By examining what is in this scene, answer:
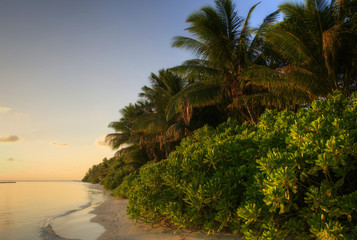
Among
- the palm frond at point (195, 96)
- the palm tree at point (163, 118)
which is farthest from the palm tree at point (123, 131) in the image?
the palm frond at point (195, 96)

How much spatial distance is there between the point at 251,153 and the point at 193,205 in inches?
50.3

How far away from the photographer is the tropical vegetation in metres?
2.45

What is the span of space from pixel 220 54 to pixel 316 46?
3.46 metres

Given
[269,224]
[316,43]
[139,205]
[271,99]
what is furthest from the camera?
[271,99]

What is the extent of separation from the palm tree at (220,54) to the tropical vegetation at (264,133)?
45mm

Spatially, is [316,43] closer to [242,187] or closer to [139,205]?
[242,187]

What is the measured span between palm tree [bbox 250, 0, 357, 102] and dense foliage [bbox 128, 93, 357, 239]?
3.15m

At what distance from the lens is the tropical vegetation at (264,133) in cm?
245

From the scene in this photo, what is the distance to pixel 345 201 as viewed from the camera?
230 cm

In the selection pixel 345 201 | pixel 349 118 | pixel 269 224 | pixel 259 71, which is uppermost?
pixel 259 71

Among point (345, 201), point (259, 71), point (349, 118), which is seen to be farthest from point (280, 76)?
point (345, 201)

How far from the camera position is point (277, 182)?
2.33 m

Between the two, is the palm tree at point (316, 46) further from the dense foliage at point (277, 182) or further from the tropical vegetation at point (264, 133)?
the dense foliage at point (277, 182)

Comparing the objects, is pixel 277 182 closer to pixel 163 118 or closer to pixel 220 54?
pixel 220 54
